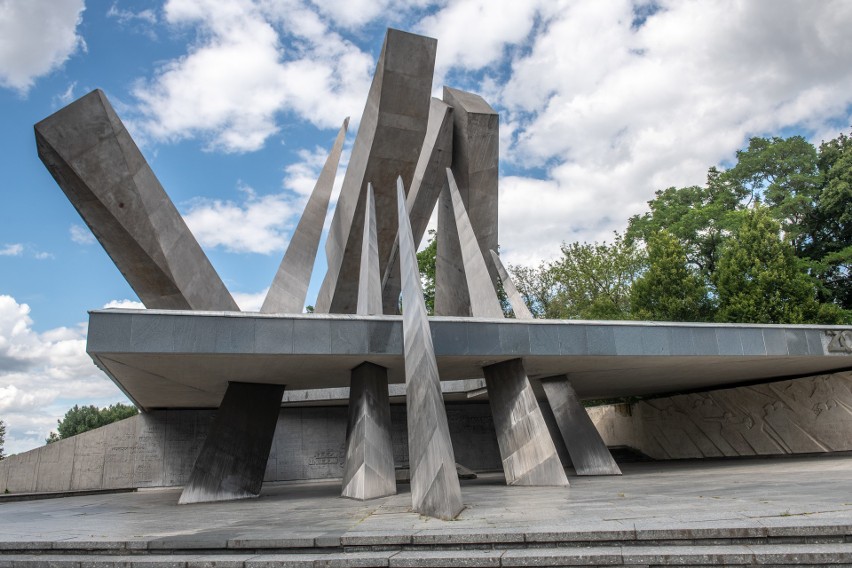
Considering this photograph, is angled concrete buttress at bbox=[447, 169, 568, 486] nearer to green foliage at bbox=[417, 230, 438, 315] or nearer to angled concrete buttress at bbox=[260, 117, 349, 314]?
angled concrete buttress at bbox=[260, 117, 349, 314]

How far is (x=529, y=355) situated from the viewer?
40.6 ft

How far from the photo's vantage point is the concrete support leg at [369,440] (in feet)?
35.9

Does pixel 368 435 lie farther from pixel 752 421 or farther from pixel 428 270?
pixel 428 270

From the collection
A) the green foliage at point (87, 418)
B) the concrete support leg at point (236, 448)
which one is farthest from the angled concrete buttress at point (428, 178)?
the green foliage at point (87, 418)

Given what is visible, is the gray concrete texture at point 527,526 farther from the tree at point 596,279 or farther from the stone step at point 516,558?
the tree at point 596,279

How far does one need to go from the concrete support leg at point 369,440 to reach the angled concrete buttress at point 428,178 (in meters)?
7.10

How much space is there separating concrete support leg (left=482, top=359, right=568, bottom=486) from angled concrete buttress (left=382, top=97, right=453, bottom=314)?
7.07 m

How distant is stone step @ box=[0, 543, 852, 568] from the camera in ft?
14.9

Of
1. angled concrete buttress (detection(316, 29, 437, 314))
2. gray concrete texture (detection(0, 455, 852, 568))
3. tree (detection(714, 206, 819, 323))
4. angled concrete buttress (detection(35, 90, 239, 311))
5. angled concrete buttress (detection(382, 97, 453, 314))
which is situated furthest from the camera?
tree (detection(714, 206, 819, 323))

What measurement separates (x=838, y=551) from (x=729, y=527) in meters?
0.72

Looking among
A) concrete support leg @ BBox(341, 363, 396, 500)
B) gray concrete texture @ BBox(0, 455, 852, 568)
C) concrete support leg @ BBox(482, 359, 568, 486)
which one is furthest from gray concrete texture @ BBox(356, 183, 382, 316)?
gray concrete texture @ BBox(0, 455, 852, 568)

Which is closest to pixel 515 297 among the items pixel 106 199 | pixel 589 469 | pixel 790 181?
pixel 589 469

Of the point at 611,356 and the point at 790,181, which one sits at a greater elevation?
the point at 790,181

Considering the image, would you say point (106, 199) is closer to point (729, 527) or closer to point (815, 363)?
point (729, 527)
